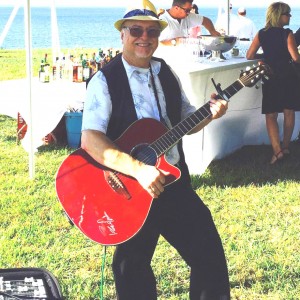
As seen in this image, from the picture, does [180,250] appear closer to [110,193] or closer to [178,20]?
[110,193]

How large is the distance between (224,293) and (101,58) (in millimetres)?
4228

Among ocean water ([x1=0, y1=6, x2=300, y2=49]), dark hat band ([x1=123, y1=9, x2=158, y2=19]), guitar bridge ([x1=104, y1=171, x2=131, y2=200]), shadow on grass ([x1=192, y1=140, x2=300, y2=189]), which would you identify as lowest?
ocean water ([x1=0, y1=6, x2=300, y2=49])

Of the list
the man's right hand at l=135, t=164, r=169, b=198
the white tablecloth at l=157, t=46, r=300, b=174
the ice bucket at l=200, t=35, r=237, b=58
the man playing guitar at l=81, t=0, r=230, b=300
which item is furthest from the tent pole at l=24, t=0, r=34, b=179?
the man's right hand at l=135, t=164, r=169, b=198

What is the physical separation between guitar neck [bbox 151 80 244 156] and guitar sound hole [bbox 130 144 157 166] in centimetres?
2

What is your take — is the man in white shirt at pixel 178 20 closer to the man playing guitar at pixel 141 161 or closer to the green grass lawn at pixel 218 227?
the green grass lawn at pixel 218 227

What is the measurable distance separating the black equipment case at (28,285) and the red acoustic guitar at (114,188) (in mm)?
537

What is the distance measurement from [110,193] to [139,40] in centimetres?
64

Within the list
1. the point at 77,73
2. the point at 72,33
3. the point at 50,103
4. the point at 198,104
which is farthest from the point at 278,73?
the point at 72,33

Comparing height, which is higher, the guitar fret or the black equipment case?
the guitar fret

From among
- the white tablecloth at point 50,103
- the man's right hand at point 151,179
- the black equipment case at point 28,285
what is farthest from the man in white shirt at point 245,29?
the black equipment case at point 28,285

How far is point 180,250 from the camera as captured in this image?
2385 millimetres

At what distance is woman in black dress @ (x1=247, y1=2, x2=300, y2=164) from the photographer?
5.32 m

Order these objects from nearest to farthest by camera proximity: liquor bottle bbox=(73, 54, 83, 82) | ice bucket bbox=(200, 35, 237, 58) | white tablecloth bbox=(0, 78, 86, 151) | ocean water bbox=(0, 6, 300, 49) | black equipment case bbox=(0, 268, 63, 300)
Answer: black equipment case bbox=(0, 268, 63, 300), ice bucket bbox=(200, 35, 237, 58), white tablecloth bbox=(0, 78, 86, 151), liquor bottle bbox=(73, 54, 83, 82), ocean water bbox=(0, 6, 300, 49)

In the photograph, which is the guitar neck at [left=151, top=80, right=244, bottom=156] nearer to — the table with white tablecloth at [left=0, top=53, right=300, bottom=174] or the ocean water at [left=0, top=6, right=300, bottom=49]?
the table with white tablecloth at [left=0, top=53, right=300, bottom=174]
